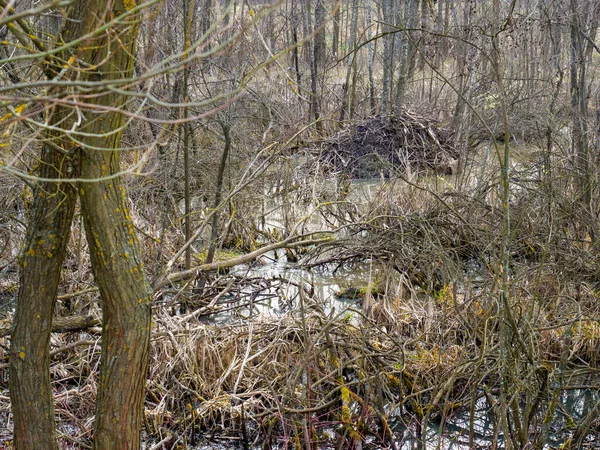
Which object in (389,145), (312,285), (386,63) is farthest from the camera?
(386,63)

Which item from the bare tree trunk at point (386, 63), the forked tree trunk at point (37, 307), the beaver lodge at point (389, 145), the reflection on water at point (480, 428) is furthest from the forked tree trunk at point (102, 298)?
the bare tree trunk at point (386, 63)

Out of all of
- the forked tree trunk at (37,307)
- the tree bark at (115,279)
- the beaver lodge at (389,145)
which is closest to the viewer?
the tree bark at (115,279)

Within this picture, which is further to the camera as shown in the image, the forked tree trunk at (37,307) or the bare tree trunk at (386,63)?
the bare tree trunk at (386,63)

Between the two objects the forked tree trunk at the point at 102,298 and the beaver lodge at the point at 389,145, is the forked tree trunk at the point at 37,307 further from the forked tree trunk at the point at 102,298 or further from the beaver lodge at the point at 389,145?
the beaver lodge at the point at 389,145

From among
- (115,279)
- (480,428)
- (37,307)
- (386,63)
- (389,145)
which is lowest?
(480,428)

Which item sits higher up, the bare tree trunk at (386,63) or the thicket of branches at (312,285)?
the bare tree trunk at (386,63)

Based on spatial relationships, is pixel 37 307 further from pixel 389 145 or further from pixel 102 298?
pixel 389 145

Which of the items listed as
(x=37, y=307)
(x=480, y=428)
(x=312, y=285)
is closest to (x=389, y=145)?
(x=312, y=285)

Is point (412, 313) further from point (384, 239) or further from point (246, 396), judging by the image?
point (246, 396)

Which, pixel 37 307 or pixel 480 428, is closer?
pixel 37 307

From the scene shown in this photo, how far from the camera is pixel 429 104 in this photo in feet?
50.6

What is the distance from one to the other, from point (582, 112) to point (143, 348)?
239 inches

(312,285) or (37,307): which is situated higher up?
(37,307)

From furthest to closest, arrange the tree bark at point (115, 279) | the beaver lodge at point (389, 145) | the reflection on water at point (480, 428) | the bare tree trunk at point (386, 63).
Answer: the bare tree trunk at point (386, 63) < the beaver lodge at point (389, 145) < the reflection on water at point (480, 428) < the tree bark at point (115, 279)
